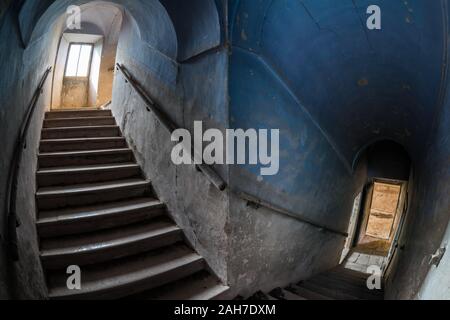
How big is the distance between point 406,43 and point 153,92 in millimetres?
3209

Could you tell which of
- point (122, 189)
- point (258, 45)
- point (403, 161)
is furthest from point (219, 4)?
point (403, 161)

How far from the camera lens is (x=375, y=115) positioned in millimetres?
4555

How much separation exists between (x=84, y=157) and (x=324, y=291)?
411cm

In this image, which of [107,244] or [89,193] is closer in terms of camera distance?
[107,244]

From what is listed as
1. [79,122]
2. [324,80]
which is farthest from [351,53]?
[79,122]

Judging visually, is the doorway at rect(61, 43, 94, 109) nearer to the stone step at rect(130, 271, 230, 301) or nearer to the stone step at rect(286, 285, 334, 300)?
the stone step at rect(130, 271, 230, 301)

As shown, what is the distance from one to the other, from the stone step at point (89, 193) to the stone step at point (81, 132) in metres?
1.42

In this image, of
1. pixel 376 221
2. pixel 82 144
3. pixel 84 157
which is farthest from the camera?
pixel 376 221

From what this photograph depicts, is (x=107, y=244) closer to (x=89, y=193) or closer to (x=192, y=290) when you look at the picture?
(x=89, y=193)

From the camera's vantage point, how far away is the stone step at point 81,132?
459cm

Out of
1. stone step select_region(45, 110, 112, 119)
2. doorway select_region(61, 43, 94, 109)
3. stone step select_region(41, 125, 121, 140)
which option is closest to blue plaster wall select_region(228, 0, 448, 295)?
stone step select_region(41, 125, 121, 140)

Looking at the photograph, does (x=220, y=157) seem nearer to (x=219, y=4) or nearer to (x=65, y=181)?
(x=219, y=4)

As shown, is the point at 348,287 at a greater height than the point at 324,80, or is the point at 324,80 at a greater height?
the point at 324,80

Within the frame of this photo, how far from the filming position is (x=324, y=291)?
4035 millimetres
